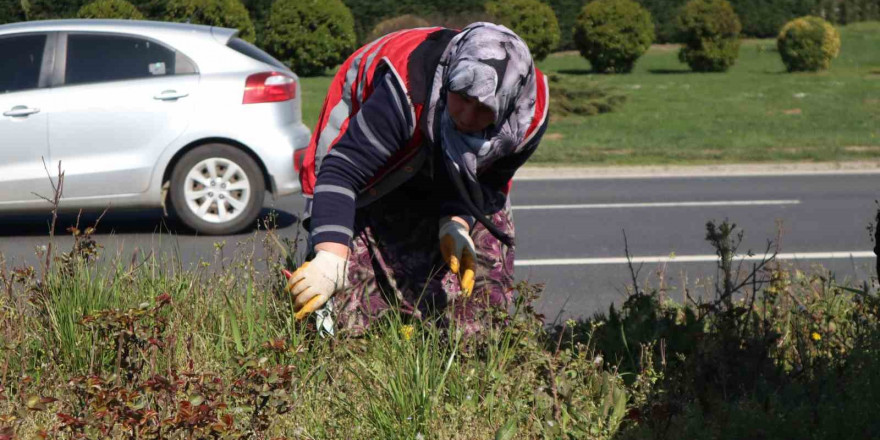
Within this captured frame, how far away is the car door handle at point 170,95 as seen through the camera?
303 inches

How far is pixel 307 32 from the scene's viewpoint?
2173 centimetres

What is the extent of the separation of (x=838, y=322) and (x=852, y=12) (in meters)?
34.8

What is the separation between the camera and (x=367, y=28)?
963 inches

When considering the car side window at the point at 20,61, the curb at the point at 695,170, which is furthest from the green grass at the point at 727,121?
the car side window at the point at 20,61

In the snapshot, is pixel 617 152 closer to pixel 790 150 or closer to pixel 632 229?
pixel 790 150

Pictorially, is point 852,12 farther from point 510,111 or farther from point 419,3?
point 510,111

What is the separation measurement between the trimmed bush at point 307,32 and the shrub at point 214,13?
50 cm

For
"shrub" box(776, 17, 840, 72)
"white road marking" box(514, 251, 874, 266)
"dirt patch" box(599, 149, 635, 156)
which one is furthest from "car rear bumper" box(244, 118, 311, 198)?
"shrub" box(776, 17, 840, 72)

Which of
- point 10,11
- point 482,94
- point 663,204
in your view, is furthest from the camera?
point 10,11

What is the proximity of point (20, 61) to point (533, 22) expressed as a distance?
17.3 m

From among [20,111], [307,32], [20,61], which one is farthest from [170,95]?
[307,32]

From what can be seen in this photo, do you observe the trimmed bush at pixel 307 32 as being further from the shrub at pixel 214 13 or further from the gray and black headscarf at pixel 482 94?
the gray and black headscarf at pixel 482 94

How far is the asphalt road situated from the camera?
663 cm

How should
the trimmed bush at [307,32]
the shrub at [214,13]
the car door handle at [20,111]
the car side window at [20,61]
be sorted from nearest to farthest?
the car door handle at [20,111]
the car side window at [20,61]
the shrub at [214,13]
the trimmed bush at [307,32]
